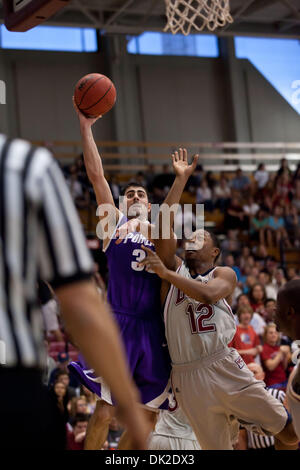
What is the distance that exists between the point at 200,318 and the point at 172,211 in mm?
763

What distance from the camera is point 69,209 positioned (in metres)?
1.77

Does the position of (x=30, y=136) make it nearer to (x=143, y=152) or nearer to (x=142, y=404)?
(x=143, y=152)

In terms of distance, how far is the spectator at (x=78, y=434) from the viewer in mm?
7070

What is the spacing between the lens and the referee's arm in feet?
5.68

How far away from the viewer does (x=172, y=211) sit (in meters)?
4.30

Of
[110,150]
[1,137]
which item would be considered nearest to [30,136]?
[110,150]

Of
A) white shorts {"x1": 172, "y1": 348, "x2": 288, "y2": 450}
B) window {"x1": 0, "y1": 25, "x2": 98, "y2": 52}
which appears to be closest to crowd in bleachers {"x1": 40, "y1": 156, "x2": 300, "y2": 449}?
white shorts {"x1": 172, "y1": 348, "x2": 288, "y2": 450}

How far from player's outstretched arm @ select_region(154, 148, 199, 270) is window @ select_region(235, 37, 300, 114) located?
1406 centimetres

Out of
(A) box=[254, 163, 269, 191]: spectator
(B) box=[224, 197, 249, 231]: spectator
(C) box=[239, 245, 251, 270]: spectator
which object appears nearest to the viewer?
(C) box=[239, 245, 251, 270]: spectator

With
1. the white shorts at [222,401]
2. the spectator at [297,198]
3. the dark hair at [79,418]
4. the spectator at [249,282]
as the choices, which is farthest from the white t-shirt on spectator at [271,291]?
the white shorts at [222,401]

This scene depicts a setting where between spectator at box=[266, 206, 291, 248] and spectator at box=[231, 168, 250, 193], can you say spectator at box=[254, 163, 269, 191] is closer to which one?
spectator at box=[231, 168, 250, 193]

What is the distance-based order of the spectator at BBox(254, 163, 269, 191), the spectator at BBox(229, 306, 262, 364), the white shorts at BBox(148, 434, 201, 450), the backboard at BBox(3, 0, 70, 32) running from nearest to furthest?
the backboard at BBox(3, 0, 70, 32) < the white shorts at BBox(148, 434, 201, 450) < the spectator at BBox(229, 306, 262, 364) < the spectator at BBox(254, 163, 269, 191)

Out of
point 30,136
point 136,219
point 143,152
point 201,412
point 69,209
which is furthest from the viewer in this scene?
point 143,152

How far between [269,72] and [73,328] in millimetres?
18932
